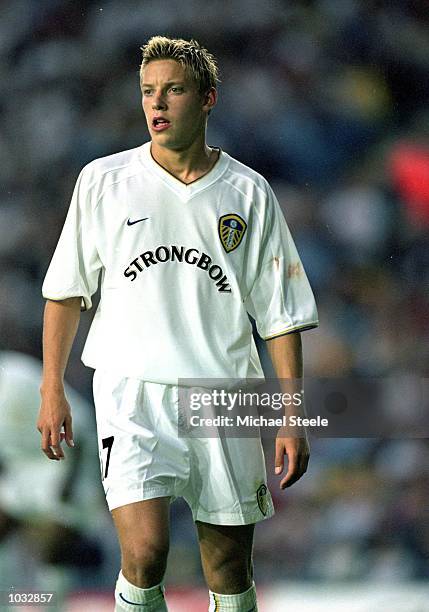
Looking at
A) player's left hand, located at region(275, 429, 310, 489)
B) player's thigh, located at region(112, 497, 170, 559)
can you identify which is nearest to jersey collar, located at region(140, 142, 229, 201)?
player's left hand, located at region(275, 429, 310, 489)

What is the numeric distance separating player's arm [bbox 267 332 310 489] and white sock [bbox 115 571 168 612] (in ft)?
1.47

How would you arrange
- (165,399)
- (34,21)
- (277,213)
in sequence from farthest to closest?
(34,21) → (277,213) → (165,399)

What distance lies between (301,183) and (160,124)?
0.97m

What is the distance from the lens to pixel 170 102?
316cm

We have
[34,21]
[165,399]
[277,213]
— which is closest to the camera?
[165,399]

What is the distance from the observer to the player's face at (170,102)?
3.14 m

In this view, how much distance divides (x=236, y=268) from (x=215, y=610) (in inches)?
36.2

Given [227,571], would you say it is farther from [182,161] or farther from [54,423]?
[182,161]

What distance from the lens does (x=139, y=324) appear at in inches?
123

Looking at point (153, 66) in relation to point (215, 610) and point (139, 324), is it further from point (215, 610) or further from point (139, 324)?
point (215, 610)

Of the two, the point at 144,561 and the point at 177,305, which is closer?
the point at 144,561

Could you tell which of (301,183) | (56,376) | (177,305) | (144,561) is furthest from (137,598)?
(301,183)

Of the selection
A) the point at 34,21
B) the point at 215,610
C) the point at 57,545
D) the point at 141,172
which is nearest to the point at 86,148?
the point at 34,21

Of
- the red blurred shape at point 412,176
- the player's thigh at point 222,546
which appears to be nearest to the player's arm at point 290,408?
the player's thigh at point 222,546
